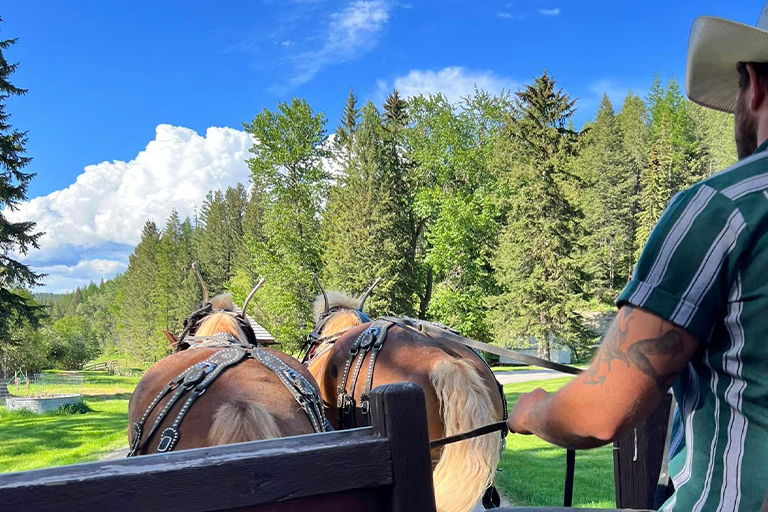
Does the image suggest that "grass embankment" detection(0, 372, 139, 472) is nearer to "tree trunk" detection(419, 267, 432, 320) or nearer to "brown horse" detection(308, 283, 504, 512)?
"brown horse" detection(308, 283, 504, 512)

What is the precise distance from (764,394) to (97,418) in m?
18.1

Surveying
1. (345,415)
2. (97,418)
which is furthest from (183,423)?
(97,418)

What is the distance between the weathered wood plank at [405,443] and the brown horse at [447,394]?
9.53 ft

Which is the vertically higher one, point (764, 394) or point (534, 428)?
point (764, 394)

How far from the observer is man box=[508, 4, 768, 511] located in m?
0.99

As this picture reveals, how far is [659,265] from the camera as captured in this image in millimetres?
1019

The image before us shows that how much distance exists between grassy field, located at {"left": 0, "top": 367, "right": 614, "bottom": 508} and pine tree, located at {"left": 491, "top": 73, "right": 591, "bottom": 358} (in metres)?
12.4

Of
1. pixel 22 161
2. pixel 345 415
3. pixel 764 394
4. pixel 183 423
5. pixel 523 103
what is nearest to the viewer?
pixel 764 394

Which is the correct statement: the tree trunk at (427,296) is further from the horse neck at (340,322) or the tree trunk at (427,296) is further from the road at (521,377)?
the horse neck at (340,322)

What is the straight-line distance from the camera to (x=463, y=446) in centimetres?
389

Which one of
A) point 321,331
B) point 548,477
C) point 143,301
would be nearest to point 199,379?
point 321,331

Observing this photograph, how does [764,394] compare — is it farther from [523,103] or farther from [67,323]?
[67,323]

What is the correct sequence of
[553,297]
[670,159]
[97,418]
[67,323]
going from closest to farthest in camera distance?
[97,418] < [553,297] < [670,159] < [67,323]

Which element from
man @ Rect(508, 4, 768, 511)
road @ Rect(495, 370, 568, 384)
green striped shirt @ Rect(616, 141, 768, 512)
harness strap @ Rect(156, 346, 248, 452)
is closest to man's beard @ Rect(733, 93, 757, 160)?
man @ Rect(508, 4, 768, 511)
